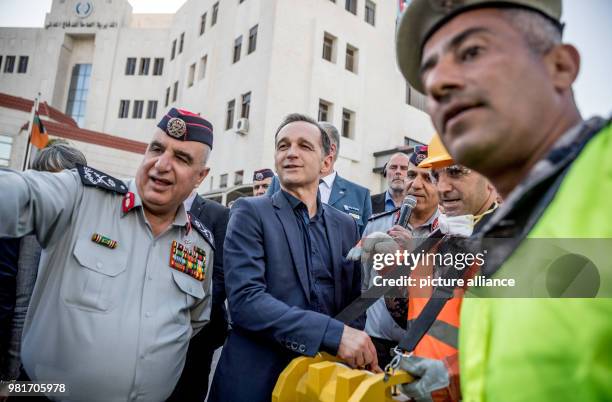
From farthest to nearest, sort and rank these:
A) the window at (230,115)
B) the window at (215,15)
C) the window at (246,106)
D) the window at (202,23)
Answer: the window at (202,23) < the window at (215,15) < the window at (230,115) < the window at (246,106)

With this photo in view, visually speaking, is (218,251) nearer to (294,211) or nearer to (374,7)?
(294,211)

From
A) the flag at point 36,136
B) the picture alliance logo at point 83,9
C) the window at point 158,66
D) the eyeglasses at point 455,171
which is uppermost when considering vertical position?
the picture alliance logo at point 83,9

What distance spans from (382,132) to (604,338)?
53.2 feet

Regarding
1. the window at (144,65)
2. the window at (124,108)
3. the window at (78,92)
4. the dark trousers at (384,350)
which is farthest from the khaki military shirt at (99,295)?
the window at (78,92)

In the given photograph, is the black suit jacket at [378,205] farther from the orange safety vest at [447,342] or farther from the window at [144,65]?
the window at [144,65]

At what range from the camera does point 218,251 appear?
2885 millimetres

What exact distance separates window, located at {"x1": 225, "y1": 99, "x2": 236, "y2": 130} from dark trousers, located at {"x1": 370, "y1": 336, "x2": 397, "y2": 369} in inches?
563

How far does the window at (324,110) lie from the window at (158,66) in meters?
15.7

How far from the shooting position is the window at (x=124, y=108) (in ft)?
86.6

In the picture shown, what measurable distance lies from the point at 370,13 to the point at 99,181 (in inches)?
688

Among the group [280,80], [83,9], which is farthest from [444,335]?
[83,9]

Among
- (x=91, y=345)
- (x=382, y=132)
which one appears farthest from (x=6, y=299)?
(x=382, y=132)

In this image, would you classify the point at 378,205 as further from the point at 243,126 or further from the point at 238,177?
the point at 238,177

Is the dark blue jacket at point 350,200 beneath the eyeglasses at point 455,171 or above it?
above
